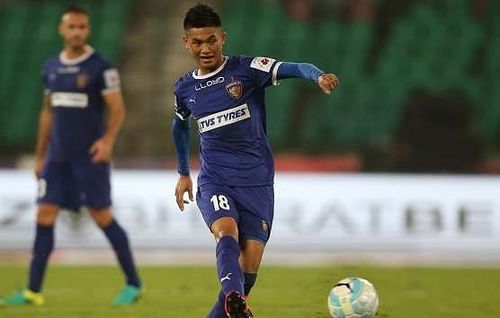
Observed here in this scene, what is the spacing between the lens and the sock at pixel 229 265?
18.0 ft

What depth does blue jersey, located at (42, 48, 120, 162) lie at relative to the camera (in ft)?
27.7

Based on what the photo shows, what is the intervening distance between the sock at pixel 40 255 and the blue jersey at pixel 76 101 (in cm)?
54

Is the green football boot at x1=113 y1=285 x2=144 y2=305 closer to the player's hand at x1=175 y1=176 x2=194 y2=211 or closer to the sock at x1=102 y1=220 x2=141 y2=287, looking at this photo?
the sock at x1=102 y1=220 x2=141 y2=287

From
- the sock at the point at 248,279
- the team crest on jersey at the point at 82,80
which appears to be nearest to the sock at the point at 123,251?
the team crest on jersey at the point at 82,80

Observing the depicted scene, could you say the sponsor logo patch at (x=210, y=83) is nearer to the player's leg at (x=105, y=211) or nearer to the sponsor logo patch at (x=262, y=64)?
the sponsor logo patch at (x=262, y=64)

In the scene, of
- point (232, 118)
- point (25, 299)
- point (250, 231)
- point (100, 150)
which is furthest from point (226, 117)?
point (25, 299)

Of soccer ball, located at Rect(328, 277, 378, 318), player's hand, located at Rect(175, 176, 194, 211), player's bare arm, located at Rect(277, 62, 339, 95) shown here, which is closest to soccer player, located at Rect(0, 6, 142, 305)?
player's hand, located at Rect(175, 176, 194, 211)

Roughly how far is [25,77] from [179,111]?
37.3 feet

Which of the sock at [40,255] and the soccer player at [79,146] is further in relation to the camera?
the soccer player at [79,146]

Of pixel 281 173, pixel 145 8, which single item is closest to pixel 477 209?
pixel 281 173

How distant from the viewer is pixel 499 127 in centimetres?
1556

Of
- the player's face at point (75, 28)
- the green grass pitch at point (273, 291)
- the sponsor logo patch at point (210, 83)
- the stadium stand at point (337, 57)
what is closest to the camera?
the sponsor logo patch at point (210, 83)

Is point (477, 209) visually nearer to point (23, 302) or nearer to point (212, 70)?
point (23, 302)

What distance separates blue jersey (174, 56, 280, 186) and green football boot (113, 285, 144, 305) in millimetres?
2589
